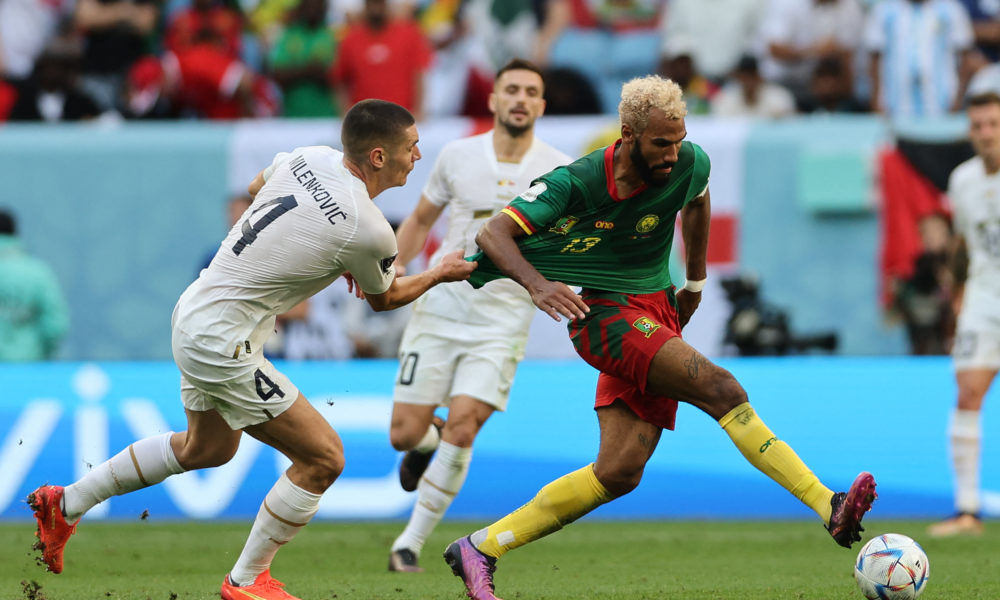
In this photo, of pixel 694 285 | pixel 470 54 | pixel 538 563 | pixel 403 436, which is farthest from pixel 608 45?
pixel 694 285

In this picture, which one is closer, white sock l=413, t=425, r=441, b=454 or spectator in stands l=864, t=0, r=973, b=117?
white sock l=413, t=425, r=441, b=454

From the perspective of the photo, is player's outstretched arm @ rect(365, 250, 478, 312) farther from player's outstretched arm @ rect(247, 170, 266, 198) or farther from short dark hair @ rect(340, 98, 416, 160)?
player's outstretched arm @ rect(247, 170, 266, 198)

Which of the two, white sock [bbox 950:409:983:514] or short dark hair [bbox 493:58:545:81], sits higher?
short dark hair [bbox 493:58:545:81]

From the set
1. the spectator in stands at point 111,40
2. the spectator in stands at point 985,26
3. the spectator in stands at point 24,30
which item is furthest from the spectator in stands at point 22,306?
the spectator in stands at point 985,26

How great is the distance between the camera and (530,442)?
1112 cm

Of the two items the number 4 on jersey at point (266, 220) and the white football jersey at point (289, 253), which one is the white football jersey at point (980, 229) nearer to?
the white football jersey at point (289, 253)

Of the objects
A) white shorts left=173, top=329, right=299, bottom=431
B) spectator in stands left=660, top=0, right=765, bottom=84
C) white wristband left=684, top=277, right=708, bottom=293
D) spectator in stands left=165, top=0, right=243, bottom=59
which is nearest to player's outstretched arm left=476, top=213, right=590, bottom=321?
white wristband left=684, top=277, right=708, bottom=293

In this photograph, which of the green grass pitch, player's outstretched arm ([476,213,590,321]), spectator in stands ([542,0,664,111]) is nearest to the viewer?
player's outstretched arm ([476,213,590,321])

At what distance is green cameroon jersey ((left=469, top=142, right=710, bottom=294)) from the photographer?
21.0 feet

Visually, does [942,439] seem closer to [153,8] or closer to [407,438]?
[407,438]

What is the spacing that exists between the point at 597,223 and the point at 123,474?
2465 mm

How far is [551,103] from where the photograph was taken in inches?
569

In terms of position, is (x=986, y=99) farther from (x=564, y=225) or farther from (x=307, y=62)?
(x=307, y=62)

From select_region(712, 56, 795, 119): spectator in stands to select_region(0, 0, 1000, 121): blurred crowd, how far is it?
0.02 meters
